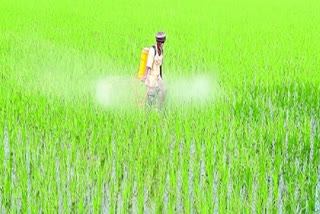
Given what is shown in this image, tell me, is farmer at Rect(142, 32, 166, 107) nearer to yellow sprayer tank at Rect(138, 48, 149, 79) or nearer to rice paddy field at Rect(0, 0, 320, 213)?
yellow sprayer tank at Rect(138, 48, 149, 79)

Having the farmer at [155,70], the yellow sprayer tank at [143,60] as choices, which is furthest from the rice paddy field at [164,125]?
the yellow sprayer tank at [143,60]

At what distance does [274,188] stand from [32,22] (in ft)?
24.1

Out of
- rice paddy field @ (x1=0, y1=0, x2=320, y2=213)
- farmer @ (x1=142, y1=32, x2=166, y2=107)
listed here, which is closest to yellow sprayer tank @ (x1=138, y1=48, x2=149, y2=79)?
farmer @ (x1=142, y1=32, x2=166, y2=107)

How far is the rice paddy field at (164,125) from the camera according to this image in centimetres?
302

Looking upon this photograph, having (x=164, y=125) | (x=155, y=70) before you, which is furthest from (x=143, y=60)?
(x=164, y=125)

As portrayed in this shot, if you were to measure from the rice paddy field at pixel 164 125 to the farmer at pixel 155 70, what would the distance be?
0.17 meters

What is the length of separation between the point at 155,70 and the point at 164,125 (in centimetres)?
42

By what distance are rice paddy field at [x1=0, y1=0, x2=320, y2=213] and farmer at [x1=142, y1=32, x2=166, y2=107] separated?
0.17 meters

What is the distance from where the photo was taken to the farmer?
4.14m

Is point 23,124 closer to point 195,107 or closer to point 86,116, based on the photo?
point 86,116

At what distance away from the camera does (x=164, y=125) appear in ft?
14.1

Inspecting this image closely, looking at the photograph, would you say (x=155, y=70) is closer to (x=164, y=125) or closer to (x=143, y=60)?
(x=143, y=60)

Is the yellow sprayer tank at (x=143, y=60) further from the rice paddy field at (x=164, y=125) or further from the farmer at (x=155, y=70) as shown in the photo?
the rice paddy field at (x=164, y=125)

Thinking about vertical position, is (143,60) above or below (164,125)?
above
